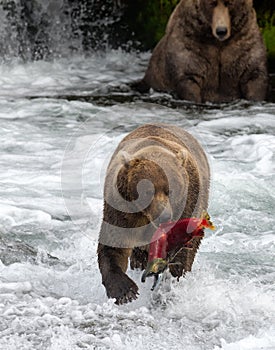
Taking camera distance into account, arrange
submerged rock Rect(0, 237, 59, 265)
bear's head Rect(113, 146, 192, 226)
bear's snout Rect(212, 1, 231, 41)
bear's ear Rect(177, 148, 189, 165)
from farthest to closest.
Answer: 1. bear's snout Rect(212, 1, 231, 41)
2. submerged rock Rect(0, 237, 59, 265)
3. bear's ear Rect(177, 148, 189, 165)
4. bear's head Rect(113, 146, 192, 226)

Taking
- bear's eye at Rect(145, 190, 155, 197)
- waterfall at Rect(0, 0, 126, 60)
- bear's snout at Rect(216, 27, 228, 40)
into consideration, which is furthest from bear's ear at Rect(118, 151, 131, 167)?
waterfall at Rect(0, 0, 126, 60)

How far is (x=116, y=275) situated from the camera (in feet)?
15.7

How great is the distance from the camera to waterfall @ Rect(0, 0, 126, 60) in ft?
42.6

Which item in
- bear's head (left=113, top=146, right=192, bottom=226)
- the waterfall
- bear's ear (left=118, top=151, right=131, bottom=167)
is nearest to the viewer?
bear's head (left=113, top=146, right=192, bottom=226)

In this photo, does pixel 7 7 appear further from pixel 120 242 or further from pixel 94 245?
pixel 120 242

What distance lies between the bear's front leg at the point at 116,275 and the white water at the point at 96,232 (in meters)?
0.08

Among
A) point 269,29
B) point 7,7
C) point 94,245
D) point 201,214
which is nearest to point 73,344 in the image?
point 201,214

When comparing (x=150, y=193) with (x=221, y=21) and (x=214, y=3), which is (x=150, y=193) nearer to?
(x=221, y=21)

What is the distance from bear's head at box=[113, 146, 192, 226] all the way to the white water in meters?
0.58

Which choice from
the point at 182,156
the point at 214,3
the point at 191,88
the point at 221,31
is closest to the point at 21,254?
the point at 182,156

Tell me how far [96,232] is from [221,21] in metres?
4.25

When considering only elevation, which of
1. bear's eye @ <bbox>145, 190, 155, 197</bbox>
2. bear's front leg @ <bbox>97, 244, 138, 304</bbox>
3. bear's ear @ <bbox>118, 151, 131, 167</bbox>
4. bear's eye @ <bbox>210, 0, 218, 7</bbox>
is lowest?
bear's front leg @ <bbox>97, 244, 138, 304</bbox>

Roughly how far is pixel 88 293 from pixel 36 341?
0.77m

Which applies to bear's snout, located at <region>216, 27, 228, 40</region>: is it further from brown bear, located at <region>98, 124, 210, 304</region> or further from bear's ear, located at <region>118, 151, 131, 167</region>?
bear's ear, located at <region>118, 151, 131, 167</region>
